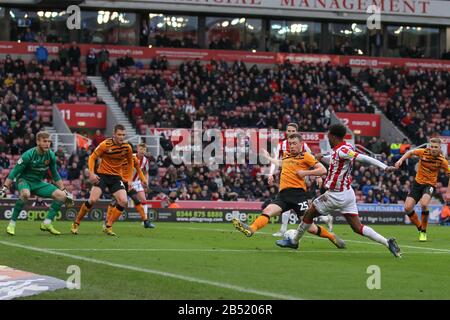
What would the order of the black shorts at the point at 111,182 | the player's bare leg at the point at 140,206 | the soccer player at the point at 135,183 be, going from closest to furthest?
1. the black shorts at the point at 111,182
2. the soccer player at the point at 135,183
3. the player's bare leg at the point at 140,206

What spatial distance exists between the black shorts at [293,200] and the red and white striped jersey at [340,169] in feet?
7.21

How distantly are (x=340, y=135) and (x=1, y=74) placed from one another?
1354 inches

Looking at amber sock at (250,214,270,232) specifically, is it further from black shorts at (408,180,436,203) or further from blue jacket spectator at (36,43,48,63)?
blue jacket spectator at (36,43,48,63)

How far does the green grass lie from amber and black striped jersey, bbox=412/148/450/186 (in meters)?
2.26

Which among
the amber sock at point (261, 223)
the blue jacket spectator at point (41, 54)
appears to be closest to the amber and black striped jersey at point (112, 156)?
the amber sock at point (261, 223)

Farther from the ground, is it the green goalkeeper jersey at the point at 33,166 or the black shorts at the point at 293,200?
the green goalkeeper jersey at the point at 33,166

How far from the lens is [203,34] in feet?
193

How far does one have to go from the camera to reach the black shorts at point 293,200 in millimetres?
18844

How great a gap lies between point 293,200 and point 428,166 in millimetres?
5772

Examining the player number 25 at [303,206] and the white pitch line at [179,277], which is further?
the player number 25 at [303,206]

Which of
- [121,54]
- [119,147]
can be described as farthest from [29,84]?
[119,147]

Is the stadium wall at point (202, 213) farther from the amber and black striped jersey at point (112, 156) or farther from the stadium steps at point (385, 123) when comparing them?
the stadium steps at point (385, 123)

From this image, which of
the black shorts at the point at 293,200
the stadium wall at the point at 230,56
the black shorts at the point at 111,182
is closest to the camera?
the black shorts at the point at 293,200
